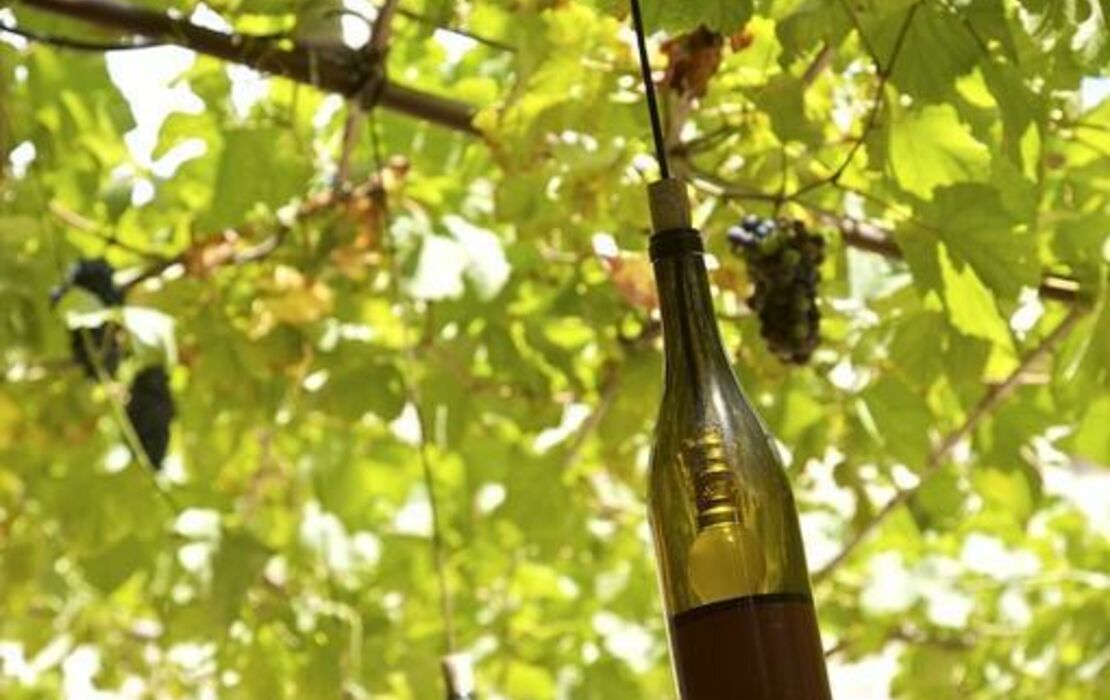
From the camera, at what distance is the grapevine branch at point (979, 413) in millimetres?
1314

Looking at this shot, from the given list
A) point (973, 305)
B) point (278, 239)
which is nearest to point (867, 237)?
point (973, 305)

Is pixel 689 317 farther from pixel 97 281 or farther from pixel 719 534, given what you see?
pixel 97 281

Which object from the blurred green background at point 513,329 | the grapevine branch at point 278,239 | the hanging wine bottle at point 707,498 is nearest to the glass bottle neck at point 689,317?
the hanging wine bottle at point 707,498

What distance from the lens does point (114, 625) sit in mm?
2221

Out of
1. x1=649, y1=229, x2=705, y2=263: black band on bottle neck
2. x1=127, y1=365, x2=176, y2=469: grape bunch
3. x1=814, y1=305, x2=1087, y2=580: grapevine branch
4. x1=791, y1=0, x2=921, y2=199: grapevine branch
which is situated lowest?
x1=649, y1=229, x2=705, y2=263: black band on bottle neck

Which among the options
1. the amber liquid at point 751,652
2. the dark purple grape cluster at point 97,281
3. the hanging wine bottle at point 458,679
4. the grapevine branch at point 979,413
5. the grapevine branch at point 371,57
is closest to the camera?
the amber liquid at point 751,652

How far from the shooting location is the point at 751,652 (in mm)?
617

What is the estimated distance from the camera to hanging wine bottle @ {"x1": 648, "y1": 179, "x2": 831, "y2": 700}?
0.63 metres

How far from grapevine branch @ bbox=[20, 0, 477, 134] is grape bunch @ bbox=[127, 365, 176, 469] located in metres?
0.34

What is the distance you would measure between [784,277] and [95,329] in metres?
0.72

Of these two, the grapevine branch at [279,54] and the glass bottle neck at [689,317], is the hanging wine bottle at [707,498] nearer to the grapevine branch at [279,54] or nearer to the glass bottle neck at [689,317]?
the glass bottle neck at [689,317]

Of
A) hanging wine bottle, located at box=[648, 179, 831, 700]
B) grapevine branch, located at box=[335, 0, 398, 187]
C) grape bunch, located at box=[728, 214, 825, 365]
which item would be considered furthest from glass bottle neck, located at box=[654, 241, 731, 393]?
grapevine branch, located at box=[335, 0, 398, 187]

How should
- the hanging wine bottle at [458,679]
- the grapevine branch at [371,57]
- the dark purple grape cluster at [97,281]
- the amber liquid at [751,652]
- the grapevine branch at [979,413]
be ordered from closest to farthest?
the amber liquid at [751,652] → the hanging wine bottle at [458,679] → the grapevine branch at [371,57] → the grapevine branch at [979,413] → the dark purple grape cluster at [97,281]

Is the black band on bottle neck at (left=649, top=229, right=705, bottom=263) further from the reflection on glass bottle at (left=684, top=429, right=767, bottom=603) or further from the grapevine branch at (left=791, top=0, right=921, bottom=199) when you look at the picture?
the grapevine branch at (left=791, top=0, right=921, bottom=199)
